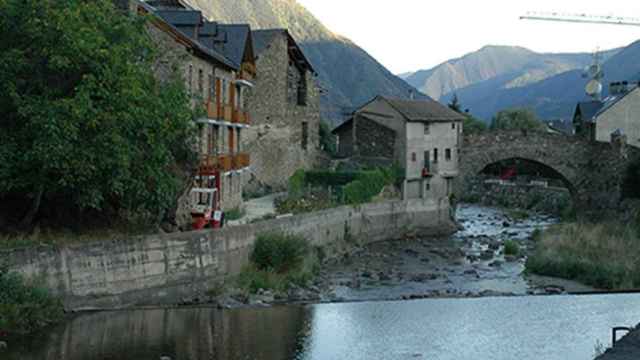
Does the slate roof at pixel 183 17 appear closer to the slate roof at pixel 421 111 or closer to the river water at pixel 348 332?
the river water at pixel 348 332

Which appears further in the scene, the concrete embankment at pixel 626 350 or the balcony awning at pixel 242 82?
the balcony awning at pixel 242 82

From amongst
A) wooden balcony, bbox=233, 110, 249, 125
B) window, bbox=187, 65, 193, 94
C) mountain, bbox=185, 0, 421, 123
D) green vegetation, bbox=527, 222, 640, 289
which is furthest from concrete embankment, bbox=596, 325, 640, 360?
mountain, bbox=185, 0, 421, 123

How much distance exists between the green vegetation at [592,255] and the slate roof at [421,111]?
46.1 feet

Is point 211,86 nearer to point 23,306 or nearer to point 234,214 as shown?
point 234,214

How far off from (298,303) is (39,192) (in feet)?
30.6

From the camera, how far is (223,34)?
149 ft

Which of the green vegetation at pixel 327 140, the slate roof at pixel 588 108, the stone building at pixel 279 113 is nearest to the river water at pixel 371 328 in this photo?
the stone building at pixel 279 113

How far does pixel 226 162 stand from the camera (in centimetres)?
4156

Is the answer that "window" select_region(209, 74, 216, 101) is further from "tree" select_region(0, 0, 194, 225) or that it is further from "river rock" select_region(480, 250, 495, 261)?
"river rock" select_region(480, 250, 495, 261)

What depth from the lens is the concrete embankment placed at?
56.9 feet

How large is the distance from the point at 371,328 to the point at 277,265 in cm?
837

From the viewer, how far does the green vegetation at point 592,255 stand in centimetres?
3553

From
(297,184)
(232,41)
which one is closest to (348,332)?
(232,41)

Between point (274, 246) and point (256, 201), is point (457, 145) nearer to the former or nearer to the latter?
point (256, 201)
